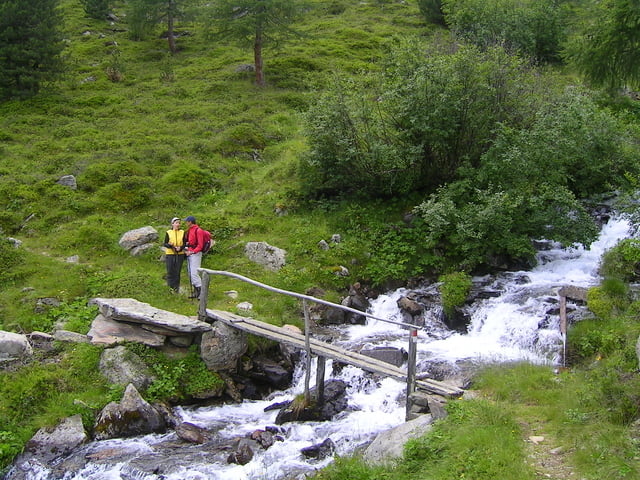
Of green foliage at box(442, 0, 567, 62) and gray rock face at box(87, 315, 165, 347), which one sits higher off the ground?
green foliage at box(442, 0, 567, 62)

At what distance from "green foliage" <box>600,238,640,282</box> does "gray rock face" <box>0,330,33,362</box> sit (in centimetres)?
1435

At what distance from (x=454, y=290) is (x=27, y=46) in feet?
89.8

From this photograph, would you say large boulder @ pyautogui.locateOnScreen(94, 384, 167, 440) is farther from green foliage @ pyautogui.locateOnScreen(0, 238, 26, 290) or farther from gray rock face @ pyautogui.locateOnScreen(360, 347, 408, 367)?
green foliage @ pyautogui.locateOnScreen(0, 238, 26, 290)

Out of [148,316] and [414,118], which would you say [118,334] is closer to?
[148,316]

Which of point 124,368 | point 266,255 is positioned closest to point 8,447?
point 124,368

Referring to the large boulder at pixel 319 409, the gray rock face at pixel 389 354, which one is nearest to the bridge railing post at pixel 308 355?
the large boulder at pixel 319 409

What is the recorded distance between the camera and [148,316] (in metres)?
12.7

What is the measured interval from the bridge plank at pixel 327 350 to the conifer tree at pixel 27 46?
24530 millimetres

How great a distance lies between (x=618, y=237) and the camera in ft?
56.5

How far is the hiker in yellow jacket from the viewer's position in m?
14.8

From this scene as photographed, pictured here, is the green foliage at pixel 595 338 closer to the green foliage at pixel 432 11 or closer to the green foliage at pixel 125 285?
the green foliage at pixel 125 285

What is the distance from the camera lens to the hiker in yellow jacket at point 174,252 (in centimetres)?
1484

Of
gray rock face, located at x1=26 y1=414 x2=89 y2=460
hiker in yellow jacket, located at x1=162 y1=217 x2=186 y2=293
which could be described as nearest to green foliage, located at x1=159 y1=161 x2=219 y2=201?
hiker in yellow jacket, located at x1=162 y1=217 x2=186 y2=293

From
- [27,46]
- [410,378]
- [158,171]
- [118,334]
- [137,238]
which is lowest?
[118,334]
